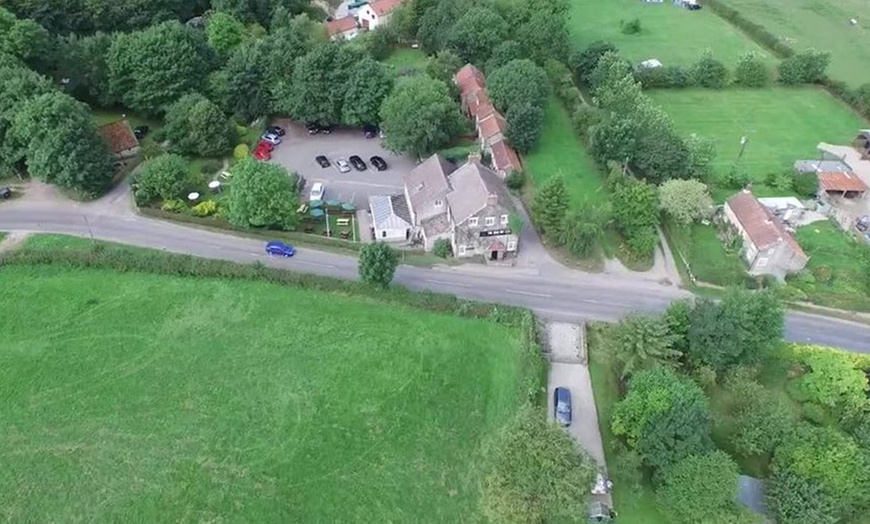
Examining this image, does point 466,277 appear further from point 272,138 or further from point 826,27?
point 826,27

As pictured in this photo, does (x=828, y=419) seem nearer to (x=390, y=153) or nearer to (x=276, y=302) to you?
(x=276, y=302)

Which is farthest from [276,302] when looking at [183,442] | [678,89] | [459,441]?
[678,89]

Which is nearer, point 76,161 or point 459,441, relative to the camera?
point 459,441

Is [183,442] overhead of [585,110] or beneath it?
beneath

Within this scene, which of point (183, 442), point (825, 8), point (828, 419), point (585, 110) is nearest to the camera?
point (183, 442)

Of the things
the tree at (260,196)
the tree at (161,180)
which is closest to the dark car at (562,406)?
the tree at (260,196)

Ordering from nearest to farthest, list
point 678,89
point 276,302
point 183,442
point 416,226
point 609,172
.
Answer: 1. point 183,442
2. point 276,302
3. point 416,226
4. point 609,172
5. point 678,89

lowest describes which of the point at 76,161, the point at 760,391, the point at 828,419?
the point at 828,419

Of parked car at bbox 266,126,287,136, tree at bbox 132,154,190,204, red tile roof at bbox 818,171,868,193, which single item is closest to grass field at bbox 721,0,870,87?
red tile roof at bbox 818,171,868,193
